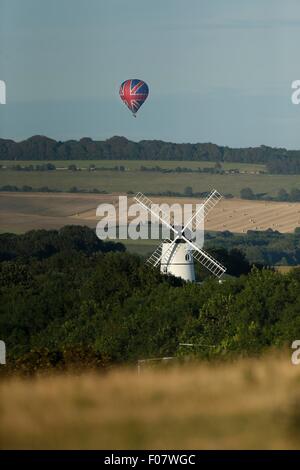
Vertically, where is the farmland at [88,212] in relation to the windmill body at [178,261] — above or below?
above

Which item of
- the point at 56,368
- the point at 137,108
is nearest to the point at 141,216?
the point at 137,108

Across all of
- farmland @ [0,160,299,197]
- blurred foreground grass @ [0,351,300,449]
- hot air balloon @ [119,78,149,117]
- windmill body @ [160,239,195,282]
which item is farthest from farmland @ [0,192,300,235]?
blurred foreground grass @ [0,351,300,449]

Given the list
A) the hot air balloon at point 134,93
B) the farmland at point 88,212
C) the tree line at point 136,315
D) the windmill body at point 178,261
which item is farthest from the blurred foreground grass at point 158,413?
the farmland at point 88,212

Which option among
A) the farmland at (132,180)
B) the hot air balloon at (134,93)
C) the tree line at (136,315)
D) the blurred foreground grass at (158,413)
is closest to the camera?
the blurred foreground grass at (158,413)

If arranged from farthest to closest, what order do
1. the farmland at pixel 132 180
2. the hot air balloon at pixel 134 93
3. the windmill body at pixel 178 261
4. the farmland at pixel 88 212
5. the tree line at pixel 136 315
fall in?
the farmland at pixel 132 180, the farmland at pixel 88 212, the hot air balloon at pixel 134 93, the windmill body at pixel 178 261, the tree line at pixel 136 315

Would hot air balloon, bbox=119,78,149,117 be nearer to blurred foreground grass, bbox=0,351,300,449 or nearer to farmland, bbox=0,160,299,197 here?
farmland, bbox=0,160,299,197

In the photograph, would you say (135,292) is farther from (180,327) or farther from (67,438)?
(67,438)

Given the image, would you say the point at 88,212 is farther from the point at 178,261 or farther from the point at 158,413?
the point at 158,413

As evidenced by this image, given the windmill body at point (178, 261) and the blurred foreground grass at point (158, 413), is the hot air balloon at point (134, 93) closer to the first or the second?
the windmill body at point (178, 261)
